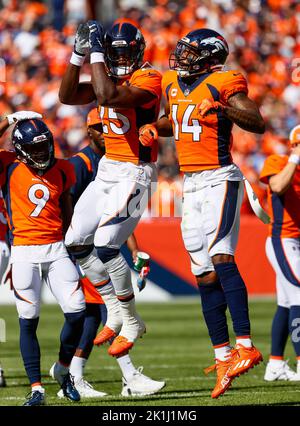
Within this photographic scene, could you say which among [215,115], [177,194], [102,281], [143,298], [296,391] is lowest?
[143,298]

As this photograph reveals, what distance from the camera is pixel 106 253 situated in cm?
716

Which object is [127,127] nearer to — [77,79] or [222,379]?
[77,79]

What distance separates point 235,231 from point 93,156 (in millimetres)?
1795

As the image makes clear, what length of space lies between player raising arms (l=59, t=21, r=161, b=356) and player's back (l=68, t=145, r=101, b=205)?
22.4 inches

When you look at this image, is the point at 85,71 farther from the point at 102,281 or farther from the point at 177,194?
the point at 102,281

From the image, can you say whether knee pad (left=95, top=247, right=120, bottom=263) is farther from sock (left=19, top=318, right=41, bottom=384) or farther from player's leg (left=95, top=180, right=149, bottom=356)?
sock (left=19, top=318, right=41, bottom=384)

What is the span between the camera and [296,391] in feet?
24.9

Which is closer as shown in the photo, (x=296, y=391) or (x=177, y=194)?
(x=296, y=391)

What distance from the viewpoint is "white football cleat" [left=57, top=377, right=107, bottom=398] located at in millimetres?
7557

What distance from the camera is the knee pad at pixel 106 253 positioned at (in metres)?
7.16

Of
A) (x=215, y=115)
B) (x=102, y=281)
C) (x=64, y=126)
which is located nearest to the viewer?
(x=215, y=115)

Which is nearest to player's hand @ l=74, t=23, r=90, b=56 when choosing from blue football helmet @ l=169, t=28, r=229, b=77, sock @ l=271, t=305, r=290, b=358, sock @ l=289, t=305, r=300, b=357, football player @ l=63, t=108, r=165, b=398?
blue football helmet @ l=169, t=28, r=229, b=77

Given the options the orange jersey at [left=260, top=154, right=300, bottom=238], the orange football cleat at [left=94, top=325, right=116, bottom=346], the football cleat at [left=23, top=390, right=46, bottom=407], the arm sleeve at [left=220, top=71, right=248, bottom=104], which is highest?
the arm sleeve at [left=220, top=71, right=248, bottom=104]
